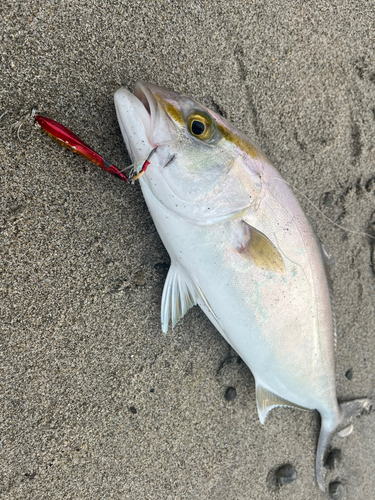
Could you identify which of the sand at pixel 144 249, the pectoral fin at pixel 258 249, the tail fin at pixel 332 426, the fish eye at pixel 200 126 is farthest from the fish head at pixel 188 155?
the tail fin at pixel 332 426

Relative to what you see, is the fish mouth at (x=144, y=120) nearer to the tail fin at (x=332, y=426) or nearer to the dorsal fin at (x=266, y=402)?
the dorsal fin at (x=266, y=402)

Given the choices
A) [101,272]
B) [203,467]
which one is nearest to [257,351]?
[203,467]

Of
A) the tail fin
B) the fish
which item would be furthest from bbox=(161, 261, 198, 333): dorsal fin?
the tail fin

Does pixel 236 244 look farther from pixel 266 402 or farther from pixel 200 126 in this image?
pixel 266 402

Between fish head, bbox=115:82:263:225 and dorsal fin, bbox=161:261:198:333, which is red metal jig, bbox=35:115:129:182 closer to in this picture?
fish head, bbox=115:82:263:225

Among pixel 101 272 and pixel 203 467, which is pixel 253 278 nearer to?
pixel 101 272

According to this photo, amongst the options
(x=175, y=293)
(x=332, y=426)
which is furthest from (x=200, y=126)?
(x=332, y=426)
